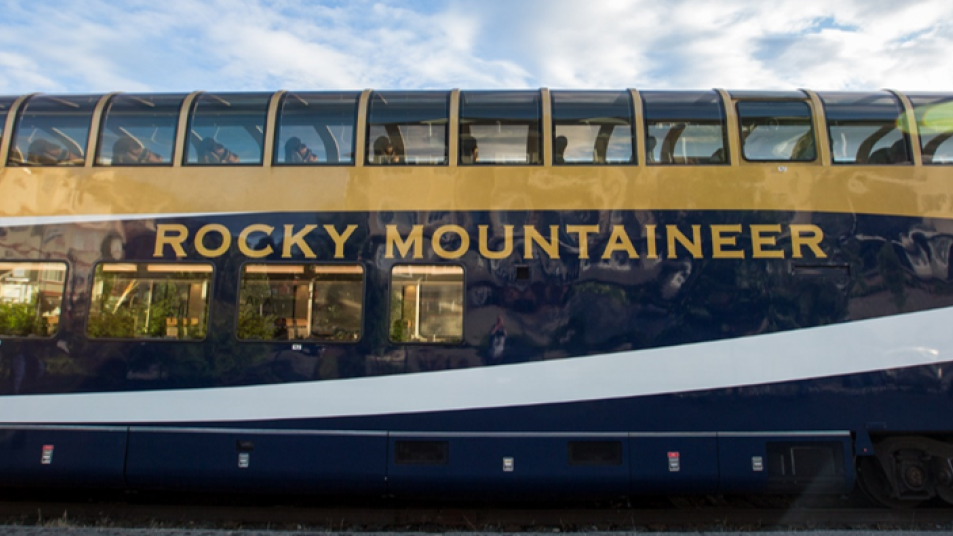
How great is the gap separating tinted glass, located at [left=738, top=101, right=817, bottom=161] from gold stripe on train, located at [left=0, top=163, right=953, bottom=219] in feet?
0.52

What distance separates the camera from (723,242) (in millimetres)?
5984

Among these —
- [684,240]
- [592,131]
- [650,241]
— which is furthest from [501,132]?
[684,240]

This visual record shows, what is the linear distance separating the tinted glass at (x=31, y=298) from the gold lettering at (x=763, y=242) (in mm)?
7344

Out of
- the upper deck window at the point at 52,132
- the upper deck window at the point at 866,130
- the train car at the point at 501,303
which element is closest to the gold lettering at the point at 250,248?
the train car at the point at 501,303

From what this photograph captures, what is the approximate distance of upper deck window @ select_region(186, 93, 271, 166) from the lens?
20.7ft

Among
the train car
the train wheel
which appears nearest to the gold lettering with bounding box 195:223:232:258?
the train car

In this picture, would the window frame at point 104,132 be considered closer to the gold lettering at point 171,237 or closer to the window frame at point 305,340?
the gold lettering at point 171,237

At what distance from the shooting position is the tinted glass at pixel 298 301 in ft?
19.8

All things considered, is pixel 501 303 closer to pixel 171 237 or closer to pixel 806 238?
pixel 806 238

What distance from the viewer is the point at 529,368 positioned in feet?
19.3

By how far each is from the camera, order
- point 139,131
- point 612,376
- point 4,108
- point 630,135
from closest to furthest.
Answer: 1. point 612,376
2. point 630,135
3. point 139,131
4. point 4,108

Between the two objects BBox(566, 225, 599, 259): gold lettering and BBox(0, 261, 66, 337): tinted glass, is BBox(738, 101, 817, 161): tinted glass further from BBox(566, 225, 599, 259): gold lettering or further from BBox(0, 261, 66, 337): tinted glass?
BBox(0, 261, 66, 337): tinted glass

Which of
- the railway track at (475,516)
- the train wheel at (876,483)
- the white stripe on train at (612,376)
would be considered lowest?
the railway track at (475,516)

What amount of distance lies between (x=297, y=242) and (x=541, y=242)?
101 inches
